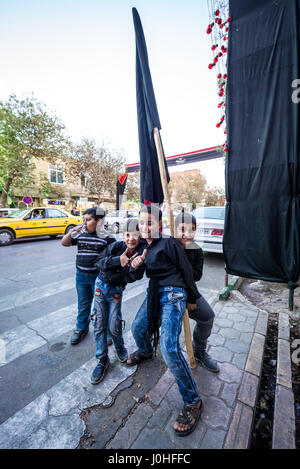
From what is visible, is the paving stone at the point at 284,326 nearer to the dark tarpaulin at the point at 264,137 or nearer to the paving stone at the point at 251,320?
the paving stone at the point at 251,320

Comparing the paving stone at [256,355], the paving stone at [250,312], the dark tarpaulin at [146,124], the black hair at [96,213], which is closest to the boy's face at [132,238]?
the dark tarpaulin at [146,124]

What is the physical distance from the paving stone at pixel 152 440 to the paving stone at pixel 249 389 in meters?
0.77

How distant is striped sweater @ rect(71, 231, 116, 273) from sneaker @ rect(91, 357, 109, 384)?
1.04 m

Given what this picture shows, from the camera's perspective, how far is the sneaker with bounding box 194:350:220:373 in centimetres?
228

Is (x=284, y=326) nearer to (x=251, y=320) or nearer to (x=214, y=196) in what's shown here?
(x=251, y=320)

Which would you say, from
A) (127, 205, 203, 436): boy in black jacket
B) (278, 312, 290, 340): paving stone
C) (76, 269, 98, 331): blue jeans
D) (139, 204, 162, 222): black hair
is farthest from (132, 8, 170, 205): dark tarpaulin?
(278, 312, 290, 340): paving stone

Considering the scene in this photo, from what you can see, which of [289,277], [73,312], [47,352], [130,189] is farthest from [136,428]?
[130,189]

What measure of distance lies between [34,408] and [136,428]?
95 cm

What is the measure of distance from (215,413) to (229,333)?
129cm

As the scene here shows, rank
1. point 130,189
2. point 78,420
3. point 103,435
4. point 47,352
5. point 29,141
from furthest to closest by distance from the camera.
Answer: point 130,189, point 29,141, point 47,352, point 78,420, point 103,435

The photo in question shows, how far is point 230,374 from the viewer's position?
225 centimetres

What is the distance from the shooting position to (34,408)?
1.90m

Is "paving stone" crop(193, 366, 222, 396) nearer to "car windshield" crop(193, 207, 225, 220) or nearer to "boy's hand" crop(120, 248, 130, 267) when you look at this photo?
"boy's hand" crop(120, 248, 130, 267)
